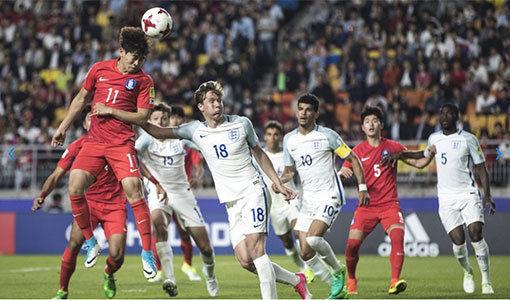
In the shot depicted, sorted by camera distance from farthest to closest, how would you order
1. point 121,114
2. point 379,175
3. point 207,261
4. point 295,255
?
point 295,255 < point 379,175 < point 207,261 < point 121,114

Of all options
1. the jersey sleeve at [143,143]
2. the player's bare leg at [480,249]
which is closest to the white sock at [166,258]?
the jersey sleeve at [143,143]

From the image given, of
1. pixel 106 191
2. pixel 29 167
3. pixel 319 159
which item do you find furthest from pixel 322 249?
pixel 29 167

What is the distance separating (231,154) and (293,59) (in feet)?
47.3

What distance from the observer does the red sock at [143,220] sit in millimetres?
9016

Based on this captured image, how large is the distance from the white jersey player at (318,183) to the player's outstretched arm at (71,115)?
2.72m

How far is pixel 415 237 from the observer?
58.1ft

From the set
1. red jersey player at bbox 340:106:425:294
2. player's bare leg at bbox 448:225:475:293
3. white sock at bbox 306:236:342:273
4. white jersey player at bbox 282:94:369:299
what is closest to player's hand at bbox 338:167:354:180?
red jersey player at bbox 340:106:425:294

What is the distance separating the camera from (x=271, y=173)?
8555 millimetres

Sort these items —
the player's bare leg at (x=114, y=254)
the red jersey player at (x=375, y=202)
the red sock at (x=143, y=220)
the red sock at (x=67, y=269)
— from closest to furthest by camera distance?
1. the red sock at (x=143, y=220)
2. the player's bare leg at (x=114, y=254)
3. the red sock at (x=67, y=269)
4. the red jersey player at (x=375, y=202)

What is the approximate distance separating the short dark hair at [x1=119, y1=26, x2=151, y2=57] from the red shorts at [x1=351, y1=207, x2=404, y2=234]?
4008mm

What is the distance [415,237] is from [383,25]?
22.3ft

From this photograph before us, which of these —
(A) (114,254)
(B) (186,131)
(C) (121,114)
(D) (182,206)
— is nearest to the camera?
(C) (121,114)

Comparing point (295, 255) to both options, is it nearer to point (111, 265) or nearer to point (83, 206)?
point (111, 265)

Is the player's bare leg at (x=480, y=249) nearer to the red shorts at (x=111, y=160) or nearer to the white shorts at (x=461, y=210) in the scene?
the white shorts at (x=461, y=210)
